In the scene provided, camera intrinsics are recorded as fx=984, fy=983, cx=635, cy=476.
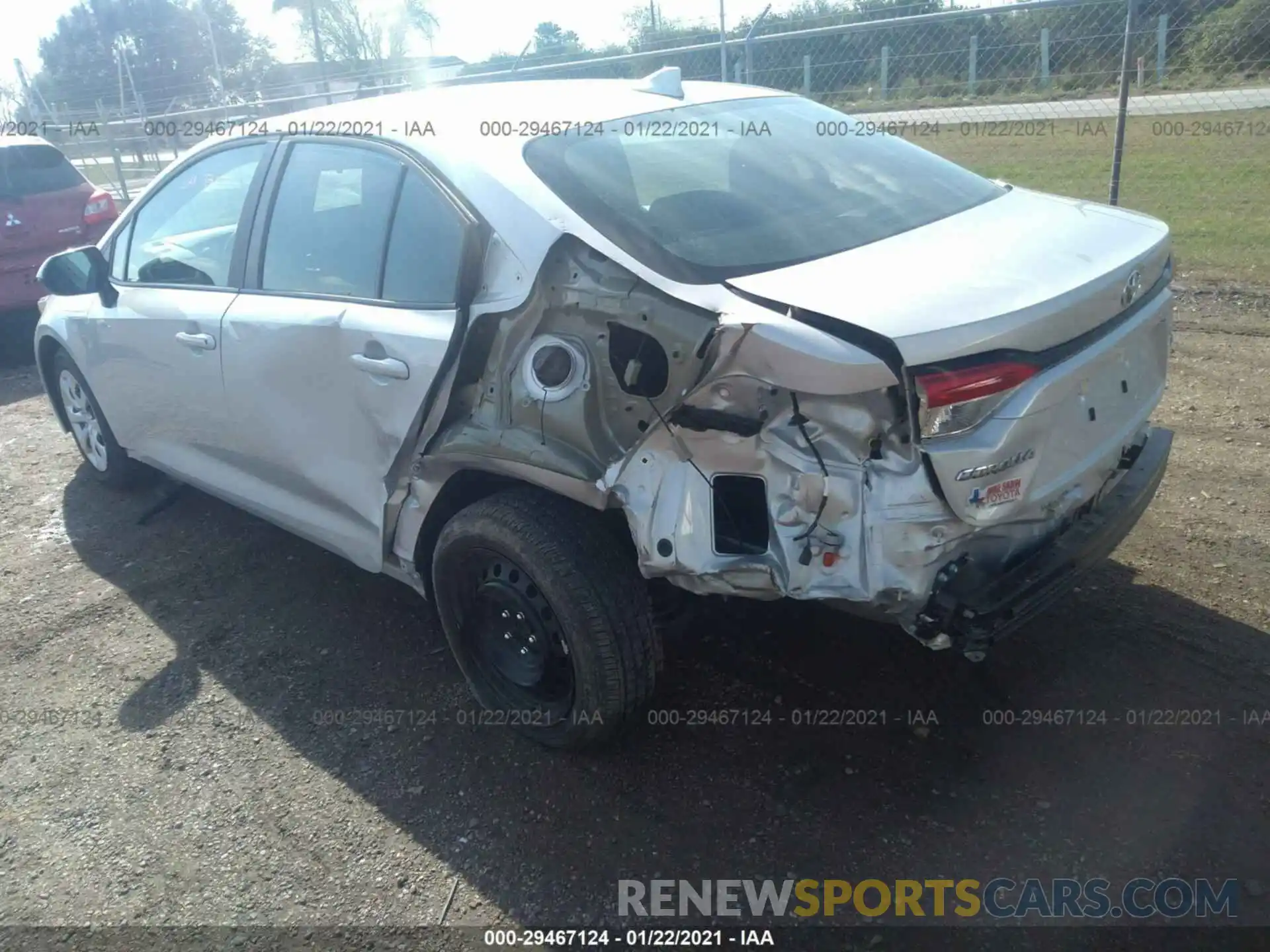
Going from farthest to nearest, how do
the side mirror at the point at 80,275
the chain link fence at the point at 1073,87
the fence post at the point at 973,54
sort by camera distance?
the fence post at the point at 973,54 → the chain link fence at the point at 1073,87 → the side mirror at the point at 80,275

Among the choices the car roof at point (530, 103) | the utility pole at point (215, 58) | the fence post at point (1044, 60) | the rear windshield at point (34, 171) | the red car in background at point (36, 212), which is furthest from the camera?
the utility pole at point (215, 58)

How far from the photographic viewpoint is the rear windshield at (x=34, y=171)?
8023mm

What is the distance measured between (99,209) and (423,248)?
691 cm

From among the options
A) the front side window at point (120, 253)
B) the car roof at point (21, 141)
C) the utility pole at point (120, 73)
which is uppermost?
the utility pole at point (120, 73)

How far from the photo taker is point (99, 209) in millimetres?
8414

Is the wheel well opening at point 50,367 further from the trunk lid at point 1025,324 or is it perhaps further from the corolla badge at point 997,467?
the corolla badge at point 997,467

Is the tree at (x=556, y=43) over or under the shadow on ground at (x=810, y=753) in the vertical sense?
over

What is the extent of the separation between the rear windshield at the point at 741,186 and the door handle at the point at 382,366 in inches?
27.2

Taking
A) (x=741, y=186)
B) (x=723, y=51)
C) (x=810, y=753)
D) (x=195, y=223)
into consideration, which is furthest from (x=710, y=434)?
(x=723, y=51)

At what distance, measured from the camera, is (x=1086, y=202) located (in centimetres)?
324

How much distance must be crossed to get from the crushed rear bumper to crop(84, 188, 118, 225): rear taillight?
27.5 ft

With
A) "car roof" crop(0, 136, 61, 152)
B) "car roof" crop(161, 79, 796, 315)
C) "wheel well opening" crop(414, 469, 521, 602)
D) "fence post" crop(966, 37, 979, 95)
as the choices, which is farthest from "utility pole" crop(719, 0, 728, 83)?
"wheel well opening" crop(414, 469, 521, 602)

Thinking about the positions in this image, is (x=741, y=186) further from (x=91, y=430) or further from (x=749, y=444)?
(x=91, y=430)

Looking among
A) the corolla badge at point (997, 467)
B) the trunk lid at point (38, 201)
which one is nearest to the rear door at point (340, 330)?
the corolla badge at point (997, 467)
